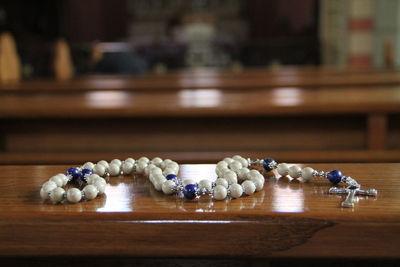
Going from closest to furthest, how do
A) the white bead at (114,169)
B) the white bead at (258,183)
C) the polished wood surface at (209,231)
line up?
the polished wood surface at (209,231)
the white bead at (258,183)
the white bead at (114,169)

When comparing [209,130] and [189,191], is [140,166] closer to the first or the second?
[189,191]

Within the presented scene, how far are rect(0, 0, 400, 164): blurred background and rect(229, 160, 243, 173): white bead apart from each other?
2.40 ft

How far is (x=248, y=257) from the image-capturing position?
0.59 m

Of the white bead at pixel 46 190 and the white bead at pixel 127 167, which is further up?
the white bead at pixel 127 167

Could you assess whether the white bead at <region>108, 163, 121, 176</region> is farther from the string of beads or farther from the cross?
the cross

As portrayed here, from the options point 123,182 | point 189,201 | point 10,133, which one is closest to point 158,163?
point 123,182

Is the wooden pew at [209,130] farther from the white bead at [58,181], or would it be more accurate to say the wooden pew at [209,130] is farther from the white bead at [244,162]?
the white bead at [58,181]

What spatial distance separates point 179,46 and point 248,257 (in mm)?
7196

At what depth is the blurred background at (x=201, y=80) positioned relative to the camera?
160 centimetres

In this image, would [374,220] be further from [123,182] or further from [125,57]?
[125,57]

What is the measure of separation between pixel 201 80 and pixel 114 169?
8.49ft

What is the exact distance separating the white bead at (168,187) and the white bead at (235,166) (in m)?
0.13

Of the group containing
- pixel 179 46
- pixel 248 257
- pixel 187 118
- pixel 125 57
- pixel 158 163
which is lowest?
pixel 248 257

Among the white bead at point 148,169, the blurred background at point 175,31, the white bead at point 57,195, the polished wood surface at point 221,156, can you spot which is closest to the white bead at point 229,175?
the white bead at point 148,169
